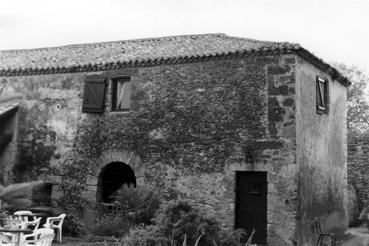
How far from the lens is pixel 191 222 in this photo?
8.93m

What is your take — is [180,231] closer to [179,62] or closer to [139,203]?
[139,203]

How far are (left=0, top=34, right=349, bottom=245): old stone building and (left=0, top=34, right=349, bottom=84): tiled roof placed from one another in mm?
37

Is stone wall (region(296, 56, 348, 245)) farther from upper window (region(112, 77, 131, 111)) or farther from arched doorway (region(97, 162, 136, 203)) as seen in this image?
A: upper window (region(112, 77, 131, 111))

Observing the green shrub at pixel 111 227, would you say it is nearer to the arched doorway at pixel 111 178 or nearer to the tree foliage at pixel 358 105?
the arched doorway at pixel 111 178

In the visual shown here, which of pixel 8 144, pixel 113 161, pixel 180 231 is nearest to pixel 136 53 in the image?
pixel 113 161

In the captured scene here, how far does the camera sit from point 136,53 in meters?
13.4

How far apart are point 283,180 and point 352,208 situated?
6512 mm

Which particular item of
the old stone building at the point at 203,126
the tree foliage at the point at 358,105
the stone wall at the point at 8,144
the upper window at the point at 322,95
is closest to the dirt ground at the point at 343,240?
the old stone building at the point at 203,126

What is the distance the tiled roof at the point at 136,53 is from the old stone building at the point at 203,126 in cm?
4

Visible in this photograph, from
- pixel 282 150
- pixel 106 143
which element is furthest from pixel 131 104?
pixel 282 150

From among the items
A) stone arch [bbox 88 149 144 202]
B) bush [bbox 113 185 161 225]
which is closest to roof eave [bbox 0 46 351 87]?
stone arch [bbox 88 149 144 202]

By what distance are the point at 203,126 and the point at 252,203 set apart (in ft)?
6.89

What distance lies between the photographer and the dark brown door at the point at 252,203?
10844 millimetres

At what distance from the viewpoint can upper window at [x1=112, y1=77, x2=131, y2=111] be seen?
12.9 m
